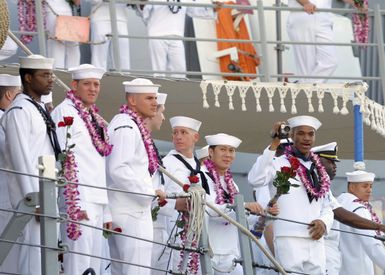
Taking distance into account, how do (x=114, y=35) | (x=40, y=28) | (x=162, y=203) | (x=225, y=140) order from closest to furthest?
(x=162, y=203) < (x=225, y=140) < (x=40, y=28) < (x=114, y=35)

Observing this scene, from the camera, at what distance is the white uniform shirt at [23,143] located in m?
10.9

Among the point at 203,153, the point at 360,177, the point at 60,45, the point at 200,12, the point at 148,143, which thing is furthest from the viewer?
the point at 200,12

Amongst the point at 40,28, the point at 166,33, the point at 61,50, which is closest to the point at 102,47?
the point at 61,50

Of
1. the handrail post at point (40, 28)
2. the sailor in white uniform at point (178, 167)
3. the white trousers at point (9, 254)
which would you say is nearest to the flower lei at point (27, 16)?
the handrail post at point (40, 28)

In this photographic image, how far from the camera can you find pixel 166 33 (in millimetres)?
15906

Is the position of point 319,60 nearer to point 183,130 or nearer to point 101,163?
point 183,130

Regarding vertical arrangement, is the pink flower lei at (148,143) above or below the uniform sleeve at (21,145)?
above

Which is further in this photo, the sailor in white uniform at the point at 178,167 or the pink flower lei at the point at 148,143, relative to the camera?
the sailor in white uniform at the point at 178,167

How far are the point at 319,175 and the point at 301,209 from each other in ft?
1.19

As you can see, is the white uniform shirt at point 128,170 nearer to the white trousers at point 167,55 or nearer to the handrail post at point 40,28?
the handrail post at point 40,28

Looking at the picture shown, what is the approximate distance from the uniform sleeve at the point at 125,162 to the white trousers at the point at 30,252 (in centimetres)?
116

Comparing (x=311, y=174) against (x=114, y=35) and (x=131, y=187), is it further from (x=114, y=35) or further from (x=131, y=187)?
(x=114, y=35)

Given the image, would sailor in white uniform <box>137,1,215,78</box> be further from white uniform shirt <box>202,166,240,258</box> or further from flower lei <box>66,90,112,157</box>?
flower lei <box>66,90,112,157</box>

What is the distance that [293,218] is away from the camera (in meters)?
13.0
